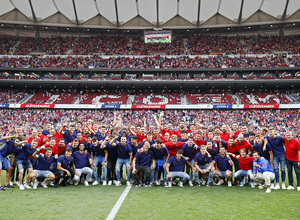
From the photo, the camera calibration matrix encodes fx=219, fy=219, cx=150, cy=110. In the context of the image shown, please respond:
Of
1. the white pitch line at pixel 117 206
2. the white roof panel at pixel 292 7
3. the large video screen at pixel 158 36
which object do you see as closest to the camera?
the white pitch line at pixel 117 206

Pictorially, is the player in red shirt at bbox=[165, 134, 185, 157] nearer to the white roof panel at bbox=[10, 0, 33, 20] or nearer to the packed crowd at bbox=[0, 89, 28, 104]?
the packed crowd at bbox=[0, 89, 28, 104]

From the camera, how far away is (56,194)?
6180mm

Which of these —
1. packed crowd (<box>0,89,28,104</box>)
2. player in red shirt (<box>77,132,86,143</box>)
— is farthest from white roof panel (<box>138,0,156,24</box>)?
player in red shirt (<box>77,132,86,143</box>)

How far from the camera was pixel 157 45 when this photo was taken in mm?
43344

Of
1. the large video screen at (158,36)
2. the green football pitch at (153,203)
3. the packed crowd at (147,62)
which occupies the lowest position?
the green football pitch at (153,203)

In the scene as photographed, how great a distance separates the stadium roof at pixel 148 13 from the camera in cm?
3644

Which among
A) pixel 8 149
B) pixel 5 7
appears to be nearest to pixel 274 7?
pixel 8 149

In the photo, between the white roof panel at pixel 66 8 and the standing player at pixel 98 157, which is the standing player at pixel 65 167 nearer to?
the standing player at pixel 98 157

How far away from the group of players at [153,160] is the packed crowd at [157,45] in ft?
116

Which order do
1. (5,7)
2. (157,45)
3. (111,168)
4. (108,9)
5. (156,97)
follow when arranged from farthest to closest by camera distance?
(157,45)
(108,9)
(5,7)
(156,97)
(111,168)

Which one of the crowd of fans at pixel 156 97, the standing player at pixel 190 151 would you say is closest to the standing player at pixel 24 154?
the standing player at pixel 190 151

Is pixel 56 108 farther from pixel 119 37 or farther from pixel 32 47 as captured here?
pixel 119 37

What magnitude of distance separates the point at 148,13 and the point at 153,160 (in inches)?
1453

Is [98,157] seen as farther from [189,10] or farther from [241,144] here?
[189,10]
